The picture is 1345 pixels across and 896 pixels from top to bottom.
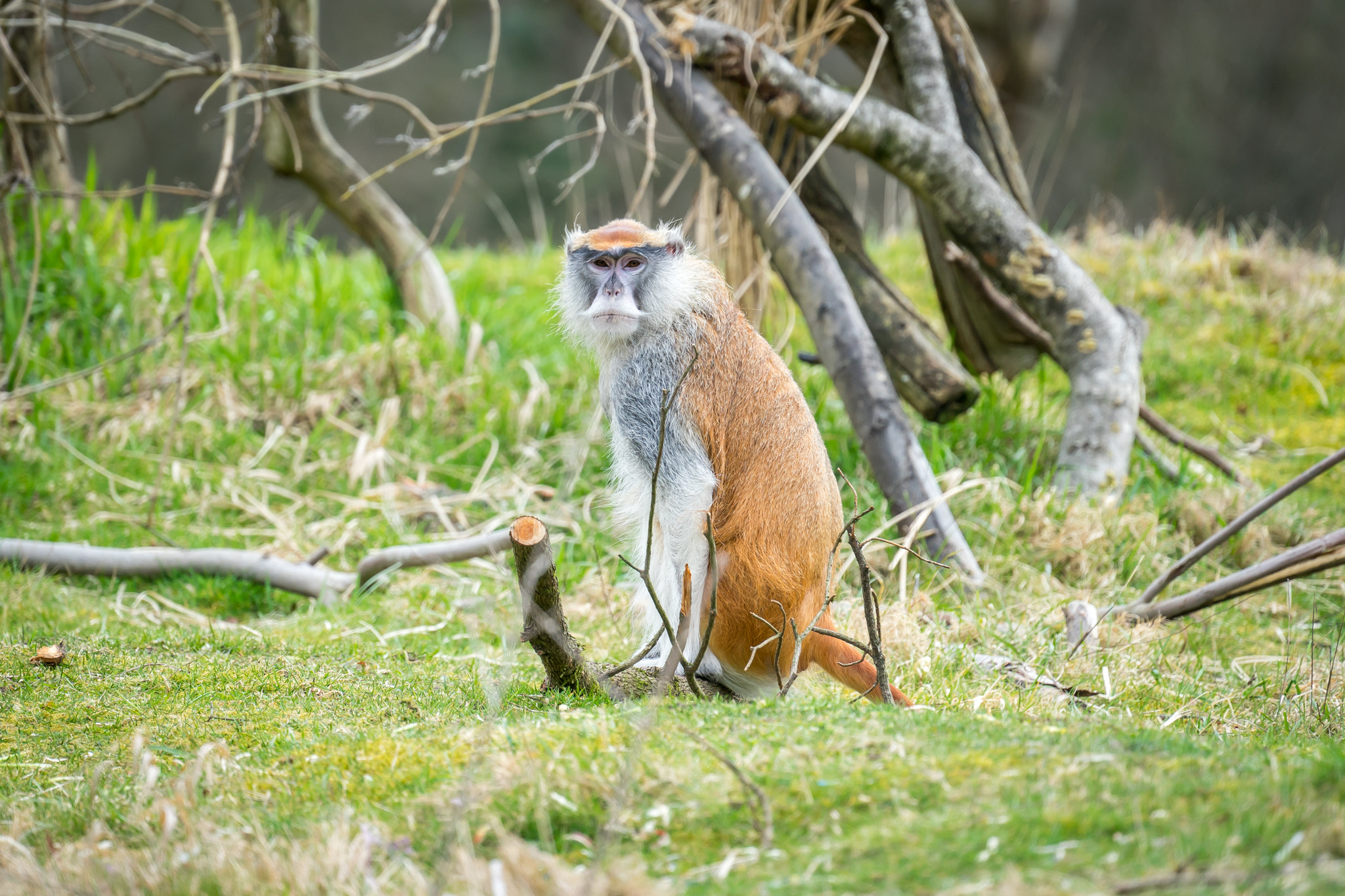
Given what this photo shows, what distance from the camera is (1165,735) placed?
1.93 m

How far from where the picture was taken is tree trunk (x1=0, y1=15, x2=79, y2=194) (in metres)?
4.77

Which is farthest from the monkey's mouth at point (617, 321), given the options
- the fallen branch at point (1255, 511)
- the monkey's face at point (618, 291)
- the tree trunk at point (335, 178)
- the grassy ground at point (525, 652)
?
the tree trunk at point (335, 178)

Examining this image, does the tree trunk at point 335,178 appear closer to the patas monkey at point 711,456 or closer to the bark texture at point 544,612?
the patas monkey at point 711,456

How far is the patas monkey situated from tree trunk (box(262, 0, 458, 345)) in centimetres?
217

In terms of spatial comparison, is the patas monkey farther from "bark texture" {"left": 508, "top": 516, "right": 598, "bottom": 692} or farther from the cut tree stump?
"bark texture" {"left": 508, "top": 516, "right": 598, "bottom": 692}

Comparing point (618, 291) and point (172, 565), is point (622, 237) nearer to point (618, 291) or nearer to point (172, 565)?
point (618, 291)

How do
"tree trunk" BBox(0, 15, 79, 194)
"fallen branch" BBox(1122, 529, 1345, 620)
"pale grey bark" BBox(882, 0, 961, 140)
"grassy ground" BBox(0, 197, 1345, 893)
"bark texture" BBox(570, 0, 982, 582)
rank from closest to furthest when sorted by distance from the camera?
"grassy ground" BBox(0, 197, 1345, 893) → "fallen branch" BBox(1122, 529, 1345, 620) → "bark texture" BBox(570, 0, 982, 582) → "pale grey bark" BBox(882, 0, 961, 140) → "tree trunk" BBox(0, 15, 79, 194)

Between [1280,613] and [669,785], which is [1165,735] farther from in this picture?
[1280,613]

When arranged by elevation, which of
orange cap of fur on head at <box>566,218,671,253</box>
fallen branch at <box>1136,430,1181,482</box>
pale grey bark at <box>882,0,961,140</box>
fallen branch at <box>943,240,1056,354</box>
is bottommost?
fallen branch at <box>1136,430,1181,482</box>

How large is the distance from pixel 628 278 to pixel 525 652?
1.26m

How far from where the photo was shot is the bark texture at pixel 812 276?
139 inches

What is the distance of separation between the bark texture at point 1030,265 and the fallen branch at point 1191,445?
12.2 inches

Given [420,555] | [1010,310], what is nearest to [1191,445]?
[1010,310]

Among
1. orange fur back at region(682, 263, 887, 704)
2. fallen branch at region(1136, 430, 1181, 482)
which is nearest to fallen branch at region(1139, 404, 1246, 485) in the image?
fallen branch at region(1136, 430, 1181, 482)
